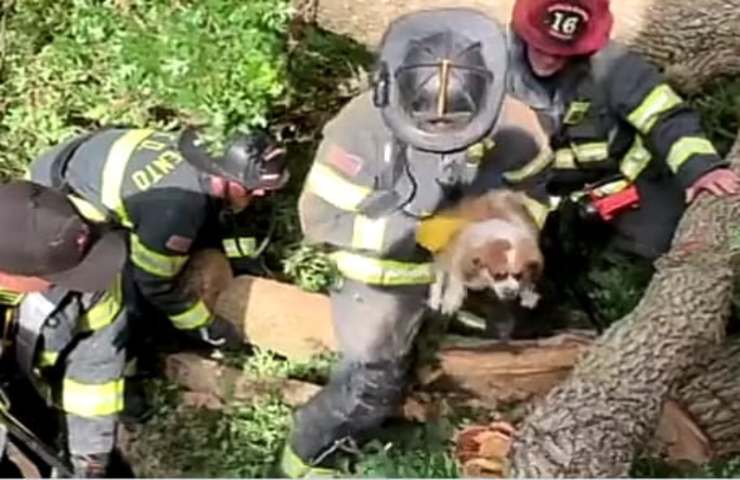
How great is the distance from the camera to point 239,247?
6.65 m

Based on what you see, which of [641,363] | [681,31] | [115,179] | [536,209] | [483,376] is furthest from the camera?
[681,31]

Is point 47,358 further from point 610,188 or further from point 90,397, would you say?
point 610,188

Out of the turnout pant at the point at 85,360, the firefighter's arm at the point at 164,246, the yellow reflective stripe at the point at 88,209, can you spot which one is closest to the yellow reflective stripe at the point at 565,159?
the firefighter's arm at the point at 164,246

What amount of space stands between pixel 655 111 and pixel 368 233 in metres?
1.23

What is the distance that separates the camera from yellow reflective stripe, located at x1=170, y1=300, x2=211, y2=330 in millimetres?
6449

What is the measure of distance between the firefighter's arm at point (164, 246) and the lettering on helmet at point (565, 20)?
1239 millimetres

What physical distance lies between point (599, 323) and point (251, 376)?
1.20m

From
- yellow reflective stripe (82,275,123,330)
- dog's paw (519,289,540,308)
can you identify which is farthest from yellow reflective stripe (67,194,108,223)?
dog's paw (519,289,540,308)

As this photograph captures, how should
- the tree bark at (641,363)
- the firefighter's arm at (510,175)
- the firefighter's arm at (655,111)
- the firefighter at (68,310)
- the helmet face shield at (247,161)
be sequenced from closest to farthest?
1. the tree bark at (641,363)
2. the firefighter at (68,310)
3. the firefighter's arm at (510,175)
4. the helmet face shield at (247,161)
5. the firefighter's arm at (655,111)

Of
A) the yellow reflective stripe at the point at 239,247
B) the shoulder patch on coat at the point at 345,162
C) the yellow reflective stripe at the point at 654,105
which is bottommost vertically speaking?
the yellow reflective stripe at the point at 239,247

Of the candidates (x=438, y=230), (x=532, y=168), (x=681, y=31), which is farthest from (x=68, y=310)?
(x=681, y=31)

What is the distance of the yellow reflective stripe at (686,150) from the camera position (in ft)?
20.5

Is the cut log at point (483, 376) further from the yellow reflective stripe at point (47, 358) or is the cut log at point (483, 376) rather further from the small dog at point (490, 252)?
the yellow reflective stripe at point (47, 358)

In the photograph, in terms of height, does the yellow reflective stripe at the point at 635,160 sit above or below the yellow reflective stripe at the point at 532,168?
below
